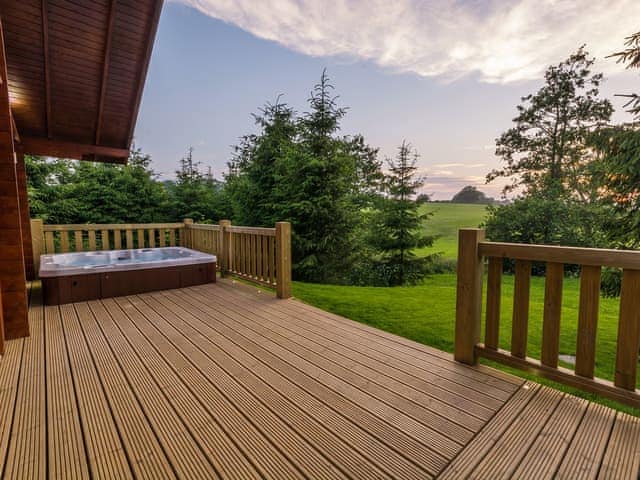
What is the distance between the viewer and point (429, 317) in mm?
3762

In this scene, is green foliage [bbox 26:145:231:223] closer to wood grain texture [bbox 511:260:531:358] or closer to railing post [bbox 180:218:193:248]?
railing post [bbox 180:218:193:248]

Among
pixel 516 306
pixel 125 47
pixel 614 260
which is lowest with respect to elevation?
pixel 516 306

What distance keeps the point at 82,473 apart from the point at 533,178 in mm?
12465

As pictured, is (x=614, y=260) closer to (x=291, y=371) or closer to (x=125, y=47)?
(x=291, y=371)

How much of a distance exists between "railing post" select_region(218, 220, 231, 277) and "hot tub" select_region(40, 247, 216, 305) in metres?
0.33

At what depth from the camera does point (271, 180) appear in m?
7.57

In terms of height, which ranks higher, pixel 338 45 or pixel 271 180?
pixel 338 45

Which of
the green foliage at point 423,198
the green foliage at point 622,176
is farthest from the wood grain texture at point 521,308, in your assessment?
the green foliage at point 423,198

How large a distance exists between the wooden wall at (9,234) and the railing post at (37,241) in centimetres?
305

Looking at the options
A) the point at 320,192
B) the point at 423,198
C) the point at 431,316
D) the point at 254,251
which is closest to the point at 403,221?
the point at 423,198

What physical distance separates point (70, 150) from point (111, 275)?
2.77 metres

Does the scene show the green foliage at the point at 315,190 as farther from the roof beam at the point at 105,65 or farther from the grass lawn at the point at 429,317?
the roof beam at the point at 105,65

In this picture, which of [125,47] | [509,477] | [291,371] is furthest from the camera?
[125,47]

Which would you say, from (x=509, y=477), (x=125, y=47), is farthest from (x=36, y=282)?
(x=509, y=477)
